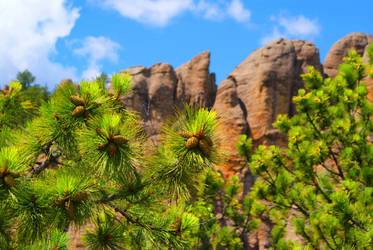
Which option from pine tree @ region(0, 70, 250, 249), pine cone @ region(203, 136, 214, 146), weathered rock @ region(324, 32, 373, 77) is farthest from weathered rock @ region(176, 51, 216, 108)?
pine cone @ region(203, 136, 214, 146)

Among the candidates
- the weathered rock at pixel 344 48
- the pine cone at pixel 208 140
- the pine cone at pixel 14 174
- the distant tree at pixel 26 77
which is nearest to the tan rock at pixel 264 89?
the weathered rock at pixel 344 48

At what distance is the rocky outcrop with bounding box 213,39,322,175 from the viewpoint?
751 inches

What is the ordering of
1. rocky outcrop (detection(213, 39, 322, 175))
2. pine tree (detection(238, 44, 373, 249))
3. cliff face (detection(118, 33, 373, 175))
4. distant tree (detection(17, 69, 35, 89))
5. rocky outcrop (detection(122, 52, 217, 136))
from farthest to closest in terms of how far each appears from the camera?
distant tree (detection(17, 69, 35, 89)), rocky outcrop (detection(122, 52, 217, 136)), cliff face (detection(118, 33, 373, 175)), rocky outcrop (detection(213, 39, 322, 175)), pine tree (detection(238, 44, 373, 249))

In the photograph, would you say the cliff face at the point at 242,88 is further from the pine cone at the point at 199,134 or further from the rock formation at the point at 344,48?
the pine cone at the point at 199,134

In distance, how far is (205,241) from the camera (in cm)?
700

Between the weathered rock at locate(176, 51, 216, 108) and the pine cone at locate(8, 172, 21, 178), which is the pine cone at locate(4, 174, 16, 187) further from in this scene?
the weathered rock at locate(176, 51, 216, 108)

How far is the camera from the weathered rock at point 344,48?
24203 mm

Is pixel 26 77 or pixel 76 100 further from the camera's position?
pixel 26 77

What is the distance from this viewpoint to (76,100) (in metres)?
2.74

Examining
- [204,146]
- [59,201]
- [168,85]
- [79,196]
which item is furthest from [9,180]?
[168,85]

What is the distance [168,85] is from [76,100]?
60.0ft

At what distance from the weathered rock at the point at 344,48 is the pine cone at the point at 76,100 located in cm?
2411

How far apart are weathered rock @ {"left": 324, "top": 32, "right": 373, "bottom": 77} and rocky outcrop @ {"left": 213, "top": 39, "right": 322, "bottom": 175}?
9.19 feet

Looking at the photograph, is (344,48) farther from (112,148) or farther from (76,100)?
(112,148)
